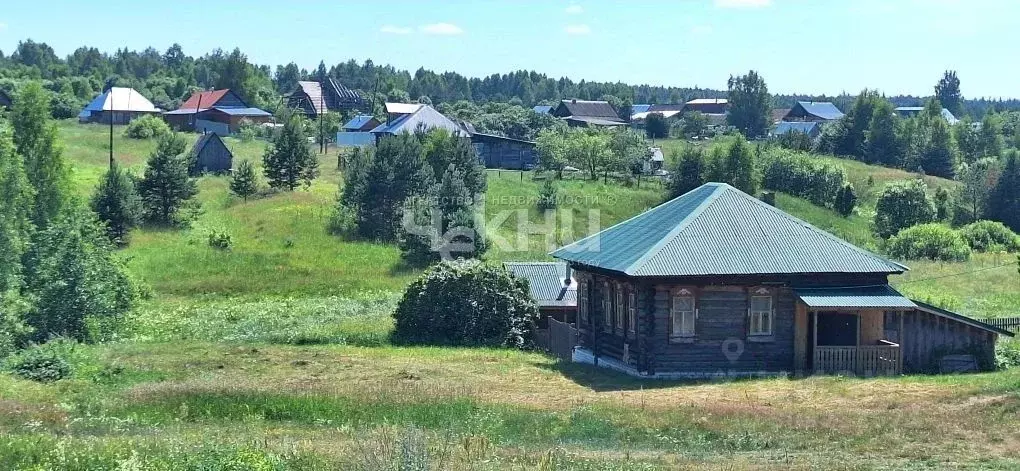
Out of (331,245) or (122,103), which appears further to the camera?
(122,103)

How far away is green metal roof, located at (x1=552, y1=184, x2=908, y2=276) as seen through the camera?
97.9 feet

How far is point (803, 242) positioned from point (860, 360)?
3.56 m

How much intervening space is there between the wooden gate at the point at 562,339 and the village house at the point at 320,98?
8109cm

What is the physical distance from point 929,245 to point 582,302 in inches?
1368

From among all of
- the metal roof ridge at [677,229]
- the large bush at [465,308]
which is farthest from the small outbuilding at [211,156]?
the metal roof ridge at [677,229]

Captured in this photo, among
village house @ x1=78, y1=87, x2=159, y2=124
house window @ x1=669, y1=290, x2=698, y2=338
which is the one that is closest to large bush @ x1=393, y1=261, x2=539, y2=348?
house window @ x1=669, y1=290, x2=698, y2=338

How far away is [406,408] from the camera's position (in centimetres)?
2202

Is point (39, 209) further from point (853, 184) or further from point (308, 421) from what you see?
point (853, 184)

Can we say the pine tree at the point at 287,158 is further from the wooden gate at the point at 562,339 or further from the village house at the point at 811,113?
the village house at the point at 811,113

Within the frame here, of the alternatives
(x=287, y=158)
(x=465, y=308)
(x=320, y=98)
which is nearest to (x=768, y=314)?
(x=465, y=308)

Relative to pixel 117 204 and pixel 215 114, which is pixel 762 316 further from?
pixel 215 114

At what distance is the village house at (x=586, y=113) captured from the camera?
128875 mm

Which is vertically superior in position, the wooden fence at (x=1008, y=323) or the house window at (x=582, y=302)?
the house window at (x=582, y=302)

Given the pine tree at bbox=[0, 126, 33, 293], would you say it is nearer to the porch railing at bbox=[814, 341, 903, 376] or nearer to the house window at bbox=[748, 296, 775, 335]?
the house window at bbox=[748, 296, 775, 335]
